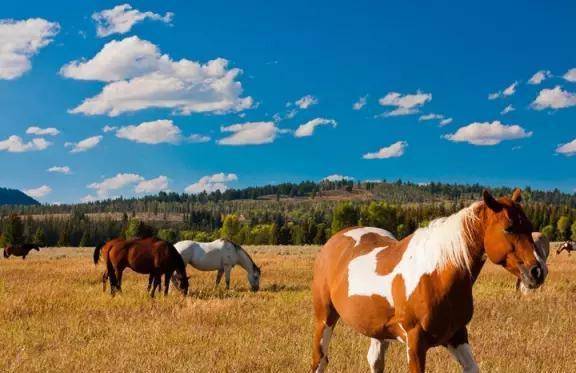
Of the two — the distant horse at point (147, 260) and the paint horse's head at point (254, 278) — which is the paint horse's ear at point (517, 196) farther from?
the paint horse's head at point (254, 278)

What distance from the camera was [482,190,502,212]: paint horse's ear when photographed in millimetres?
4582

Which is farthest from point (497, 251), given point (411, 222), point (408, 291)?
point (411, 222)

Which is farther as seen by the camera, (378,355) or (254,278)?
(254,278)

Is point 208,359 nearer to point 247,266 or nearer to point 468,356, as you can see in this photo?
point 468,356

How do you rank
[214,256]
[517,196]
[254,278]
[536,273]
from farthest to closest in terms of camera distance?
[214,256] → [254,278] → [517,196] → [536,273]

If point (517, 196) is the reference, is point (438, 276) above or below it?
below

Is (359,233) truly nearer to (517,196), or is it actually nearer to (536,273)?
(517,196)

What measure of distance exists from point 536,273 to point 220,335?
6435 millimetres

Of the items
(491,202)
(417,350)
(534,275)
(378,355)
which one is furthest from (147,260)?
(534,275)

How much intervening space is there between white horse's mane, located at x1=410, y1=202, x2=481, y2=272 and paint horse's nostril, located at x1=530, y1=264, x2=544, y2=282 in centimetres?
56

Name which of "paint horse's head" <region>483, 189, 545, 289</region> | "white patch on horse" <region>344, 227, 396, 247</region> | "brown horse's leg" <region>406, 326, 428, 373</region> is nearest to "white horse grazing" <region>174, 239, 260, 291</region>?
"white patch on horse" <region>344, 227, 396, 247</region>

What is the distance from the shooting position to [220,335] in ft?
32.1

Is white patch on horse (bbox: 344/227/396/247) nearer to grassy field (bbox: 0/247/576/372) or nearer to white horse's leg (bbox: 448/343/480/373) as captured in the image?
white horse's leg (bbox: 448/343/480/373)

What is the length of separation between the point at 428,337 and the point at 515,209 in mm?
1400
